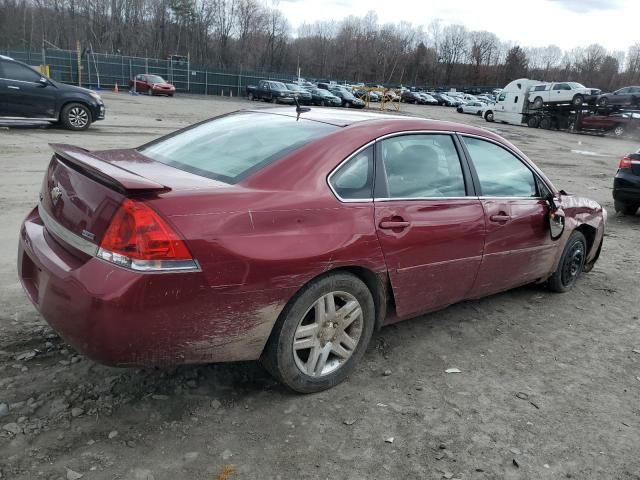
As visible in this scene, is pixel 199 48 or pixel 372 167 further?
pixel 199 48

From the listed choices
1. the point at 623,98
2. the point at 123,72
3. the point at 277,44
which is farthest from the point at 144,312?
the point at 277,44

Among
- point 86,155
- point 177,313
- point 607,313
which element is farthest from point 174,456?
point 607,313

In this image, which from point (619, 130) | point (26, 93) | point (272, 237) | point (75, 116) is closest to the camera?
point (272, 237)

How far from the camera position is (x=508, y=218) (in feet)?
13.4

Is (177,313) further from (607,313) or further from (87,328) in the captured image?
(607,313)

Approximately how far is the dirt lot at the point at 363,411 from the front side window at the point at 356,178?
1.15 m

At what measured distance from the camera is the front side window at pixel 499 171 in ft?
13.2

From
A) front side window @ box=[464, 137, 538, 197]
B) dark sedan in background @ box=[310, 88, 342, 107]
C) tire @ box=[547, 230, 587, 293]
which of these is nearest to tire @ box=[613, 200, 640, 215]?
tire @ box=[547, 230, 587, 293]

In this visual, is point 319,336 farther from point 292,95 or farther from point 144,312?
point 292,95

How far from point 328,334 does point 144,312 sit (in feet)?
3.62

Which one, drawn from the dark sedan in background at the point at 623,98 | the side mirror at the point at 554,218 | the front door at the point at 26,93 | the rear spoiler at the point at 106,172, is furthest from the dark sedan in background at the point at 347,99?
the rear spoiler at the point at 106,172

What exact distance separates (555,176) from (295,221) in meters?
12.9

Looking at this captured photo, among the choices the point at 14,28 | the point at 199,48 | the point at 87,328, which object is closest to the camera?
the point at 87,328

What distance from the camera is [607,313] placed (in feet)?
15.9
